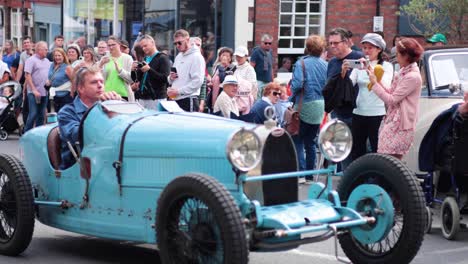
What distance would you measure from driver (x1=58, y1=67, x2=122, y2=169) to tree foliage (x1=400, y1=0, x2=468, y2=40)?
37.0 ft

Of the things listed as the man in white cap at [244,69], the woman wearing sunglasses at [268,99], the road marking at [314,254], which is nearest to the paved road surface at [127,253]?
the road marking at [314,254]

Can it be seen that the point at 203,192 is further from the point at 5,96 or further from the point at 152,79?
the point at 5,96

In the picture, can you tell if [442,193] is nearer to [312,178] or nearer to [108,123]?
[312,178]

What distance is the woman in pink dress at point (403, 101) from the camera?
9.46m

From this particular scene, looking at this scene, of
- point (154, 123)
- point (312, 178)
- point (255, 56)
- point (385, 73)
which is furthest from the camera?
point (255, 56)

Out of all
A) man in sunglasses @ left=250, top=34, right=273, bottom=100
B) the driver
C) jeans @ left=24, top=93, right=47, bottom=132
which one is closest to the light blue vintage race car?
the driver

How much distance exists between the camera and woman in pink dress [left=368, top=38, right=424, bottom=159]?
9461 millimetres

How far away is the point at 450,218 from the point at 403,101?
1.25 meters

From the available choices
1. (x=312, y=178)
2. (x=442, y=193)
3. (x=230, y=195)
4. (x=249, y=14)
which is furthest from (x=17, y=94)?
(x=230, y=195)

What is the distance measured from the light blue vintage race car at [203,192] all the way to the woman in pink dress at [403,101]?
2562mm

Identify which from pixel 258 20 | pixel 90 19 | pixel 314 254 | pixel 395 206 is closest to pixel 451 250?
pixel 314 254

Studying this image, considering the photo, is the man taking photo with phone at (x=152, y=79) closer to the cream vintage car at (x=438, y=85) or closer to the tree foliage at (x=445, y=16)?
the cream vintage car at (x=438, y=85)

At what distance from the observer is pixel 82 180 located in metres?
7.50

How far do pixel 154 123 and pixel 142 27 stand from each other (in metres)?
16.9
